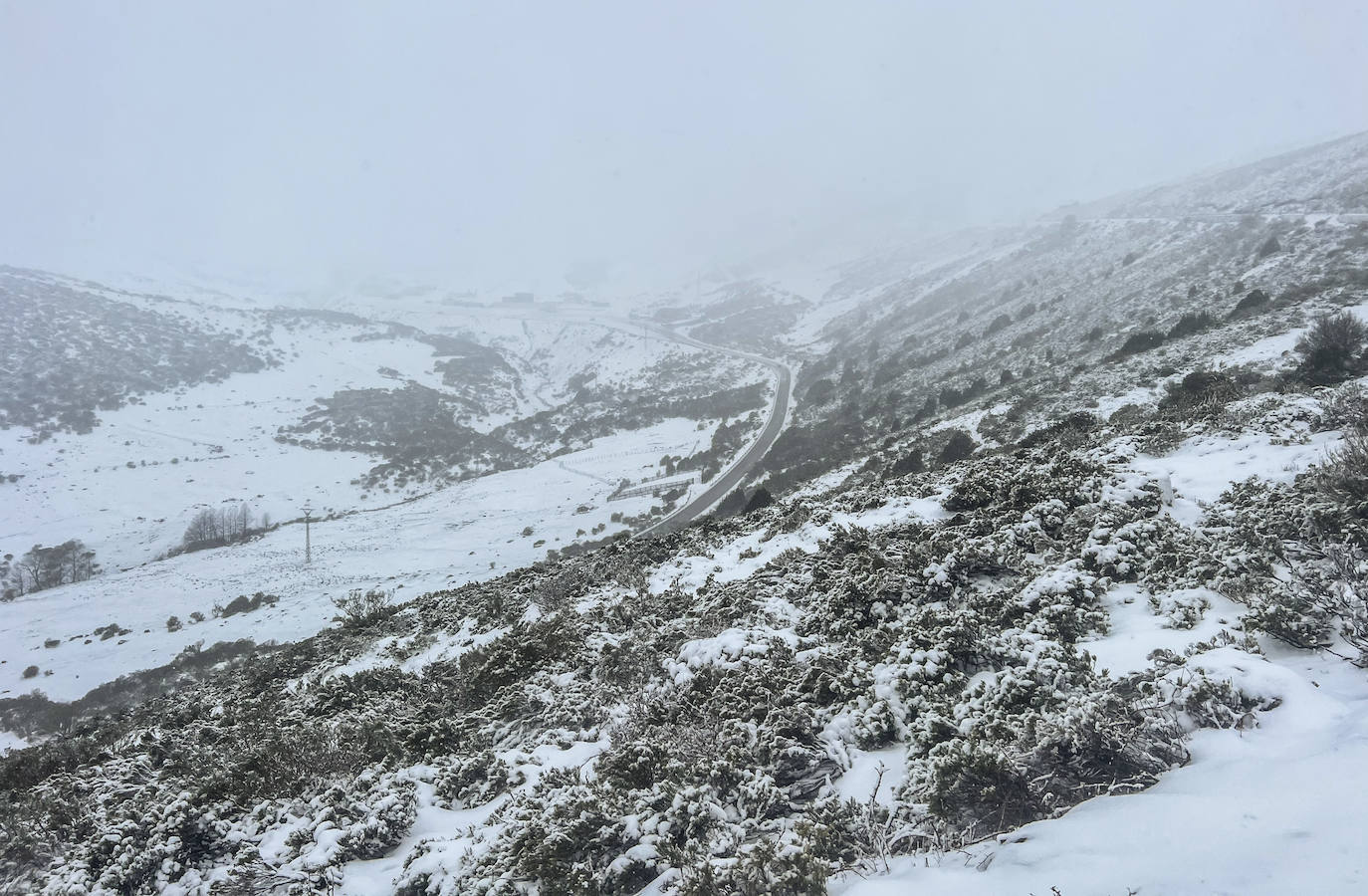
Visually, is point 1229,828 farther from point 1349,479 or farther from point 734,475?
point 734,475

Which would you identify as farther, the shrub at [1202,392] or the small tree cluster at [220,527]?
the small tree cluster at [220,527]

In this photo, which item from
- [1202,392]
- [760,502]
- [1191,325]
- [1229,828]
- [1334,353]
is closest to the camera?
[1229,828]

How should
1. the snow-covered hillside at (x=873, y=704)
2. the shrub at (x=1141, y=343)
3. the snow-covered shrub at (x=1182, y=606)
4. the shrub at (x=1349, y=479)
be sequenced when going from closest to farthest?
1. the snow-covered hillside at (x=873, y=704)
2. the snow-covered shrub at (x=1182, y=606)
3. the shrub at (x=1349, y=479)
4. the shrub at (x=1141, y=343)

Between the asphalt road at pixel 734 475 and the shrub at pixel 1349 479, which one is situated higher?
the shrub at pixel 1349 479

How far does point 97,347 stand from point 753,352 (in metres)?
100

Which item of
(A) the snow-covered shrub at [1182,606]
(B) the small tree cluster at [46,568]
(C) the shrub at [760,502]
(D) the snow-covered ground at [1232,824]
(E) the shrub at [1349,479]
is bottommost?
(B) the small tree cluster at [46,568]

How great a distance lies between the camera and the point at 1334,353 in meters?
13.8

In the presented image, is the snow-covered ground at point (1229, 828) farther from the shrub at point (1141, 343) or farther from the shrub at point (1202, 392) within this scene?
the shrub at point (1141, 343)

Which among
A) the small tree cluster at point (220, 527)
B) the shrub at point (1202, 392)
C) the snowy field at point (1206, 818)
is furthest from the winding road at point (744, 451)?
the small tree cluster at point (220, 527)

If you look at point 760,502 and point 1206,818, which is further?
point 760,502

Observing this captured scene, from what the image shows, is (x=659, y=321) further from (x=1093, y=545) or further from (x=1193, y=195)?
(x=1093, y=545)

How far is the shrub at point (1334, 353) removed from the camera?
518 inches

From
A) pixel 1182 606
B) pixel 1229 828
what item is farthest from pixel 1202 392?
pixel 1229 828

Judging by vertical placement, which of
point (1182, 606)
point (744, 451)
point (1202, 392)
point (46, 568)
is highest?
point (1202, 392)
